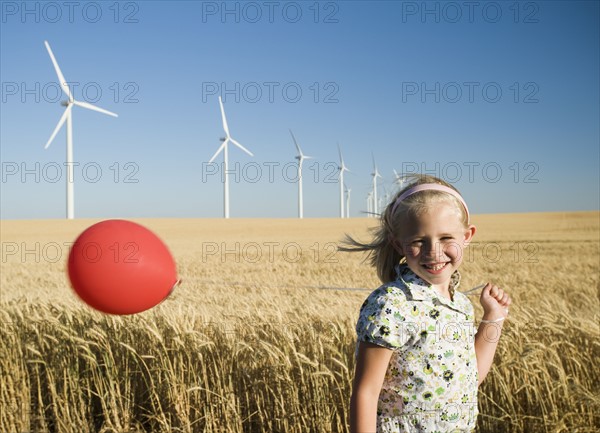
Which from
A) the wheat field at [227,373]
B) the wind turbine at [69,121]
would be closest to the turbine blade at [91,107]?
the wind turbine at [69,121]

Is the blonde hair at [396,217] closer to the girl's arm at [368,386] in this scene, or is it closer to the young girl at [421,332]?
the young girl at [421,332]

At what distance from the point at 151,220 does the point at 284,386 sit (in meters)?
66.8

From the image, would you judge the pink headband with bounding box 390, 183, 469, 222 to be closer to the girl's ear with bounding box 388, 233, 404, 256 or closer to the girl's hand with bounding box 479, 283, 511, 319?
the girl's ear with bounding box 388, 233, 404, 256

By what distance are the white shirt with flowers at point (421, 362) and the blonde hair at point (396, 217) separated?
0.62 ft

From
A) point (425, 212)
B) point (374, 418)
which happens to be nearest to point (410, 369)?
point (374, 418)

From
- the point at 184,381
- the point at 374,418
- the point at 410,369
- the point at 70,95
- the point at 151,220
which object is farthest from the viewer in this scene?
the point at 151,220

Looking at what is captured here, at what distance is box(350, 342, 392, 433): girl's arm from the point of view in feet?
7.27

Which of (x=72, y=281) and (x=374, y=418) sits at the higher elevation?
(x=72, y=281)

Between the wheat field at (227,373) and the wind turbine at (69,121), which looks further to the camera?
the wind turbine at (69,121)

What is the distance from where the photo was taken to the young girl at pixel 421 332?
2.28m

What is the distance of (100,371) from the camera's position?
541cm

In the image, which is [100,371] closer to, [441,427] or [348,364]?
[348,364]

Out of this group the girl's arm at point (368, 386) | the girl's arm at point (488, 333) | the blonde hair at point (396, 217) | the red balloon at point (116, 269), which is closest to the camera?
the girl's arm at point (368, 386)

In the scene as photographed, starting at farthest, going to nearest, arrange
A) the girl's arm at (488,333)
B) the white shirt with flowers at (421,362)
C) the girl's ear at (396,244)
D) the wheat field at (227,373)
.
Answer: the wheat field at (227,373) < the girl's arm at (488,333) < the girl's ear at (396,244) < the white shirt with flowers at (421,362)
